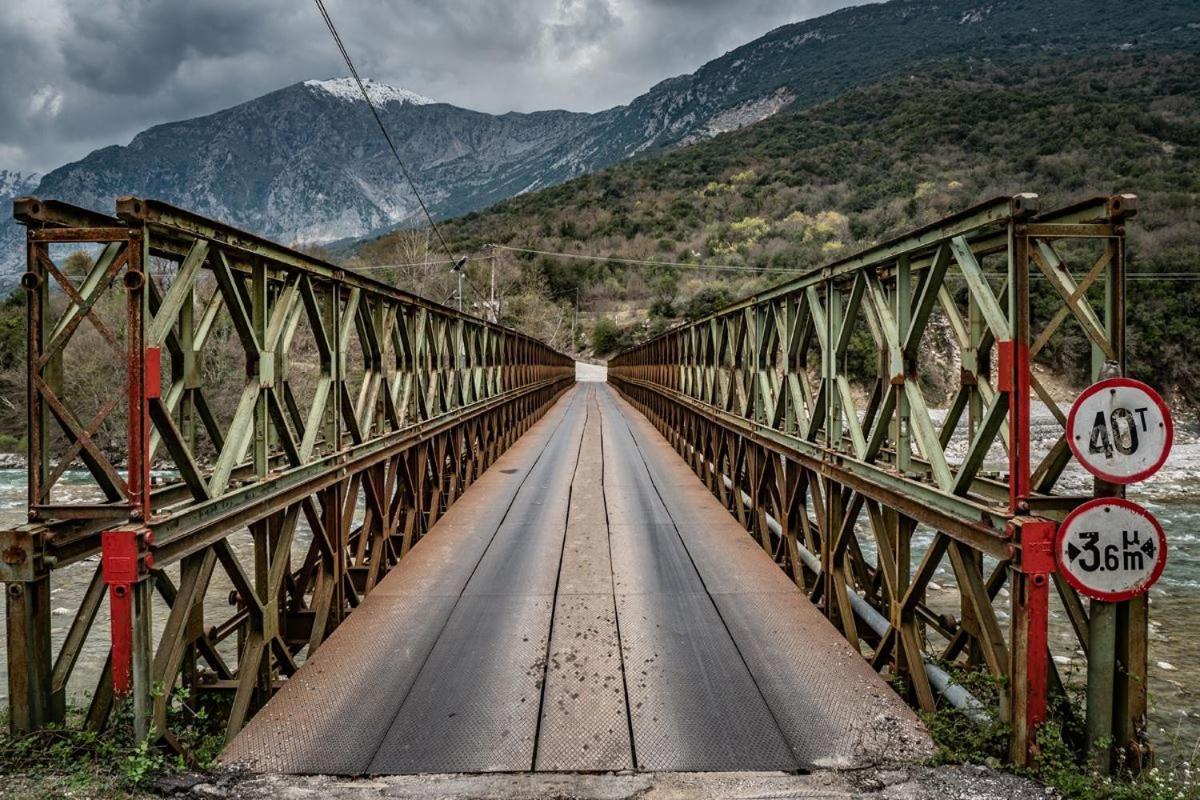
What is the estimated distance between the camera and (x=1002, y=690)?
290 cm

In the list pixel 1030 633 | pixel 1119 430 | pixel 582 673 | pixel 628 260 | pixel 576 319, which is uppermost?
pixel 628 260

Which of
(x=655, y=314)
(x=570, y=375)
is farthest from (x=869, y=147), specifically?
(x=570, y=375)

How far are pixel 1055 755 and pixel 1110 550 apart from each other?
33.0 inches

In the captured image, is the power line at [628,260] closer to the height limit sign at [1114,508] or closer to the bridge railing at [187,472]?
the bridge railing at [187,472]

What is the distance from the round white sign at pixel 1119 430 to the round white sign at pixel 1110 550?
0.45 feet

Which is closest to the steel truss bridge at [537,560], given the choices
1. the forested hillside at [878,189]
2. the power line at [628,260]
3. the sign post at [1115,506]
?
the sign post at [1115,506]

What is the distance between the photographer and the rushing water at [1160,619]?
231 inches

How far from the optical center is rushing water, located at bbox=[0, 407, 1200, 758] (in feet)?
19.2

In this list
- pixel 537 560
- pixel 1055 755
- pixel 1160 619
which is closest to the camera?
pixel 1055 755

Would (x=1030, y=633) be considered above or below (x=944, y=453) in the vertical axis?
below

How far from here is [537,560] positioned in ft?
20.1

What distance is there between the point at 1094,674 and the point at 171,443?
3.80m

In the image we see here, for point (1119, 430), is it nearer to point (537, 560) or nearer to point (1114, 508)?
point (1114, 508)

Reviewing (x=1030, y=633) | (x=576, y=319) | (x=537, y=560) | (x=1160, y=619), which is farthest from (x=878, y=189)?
(x=1030, y=633)
